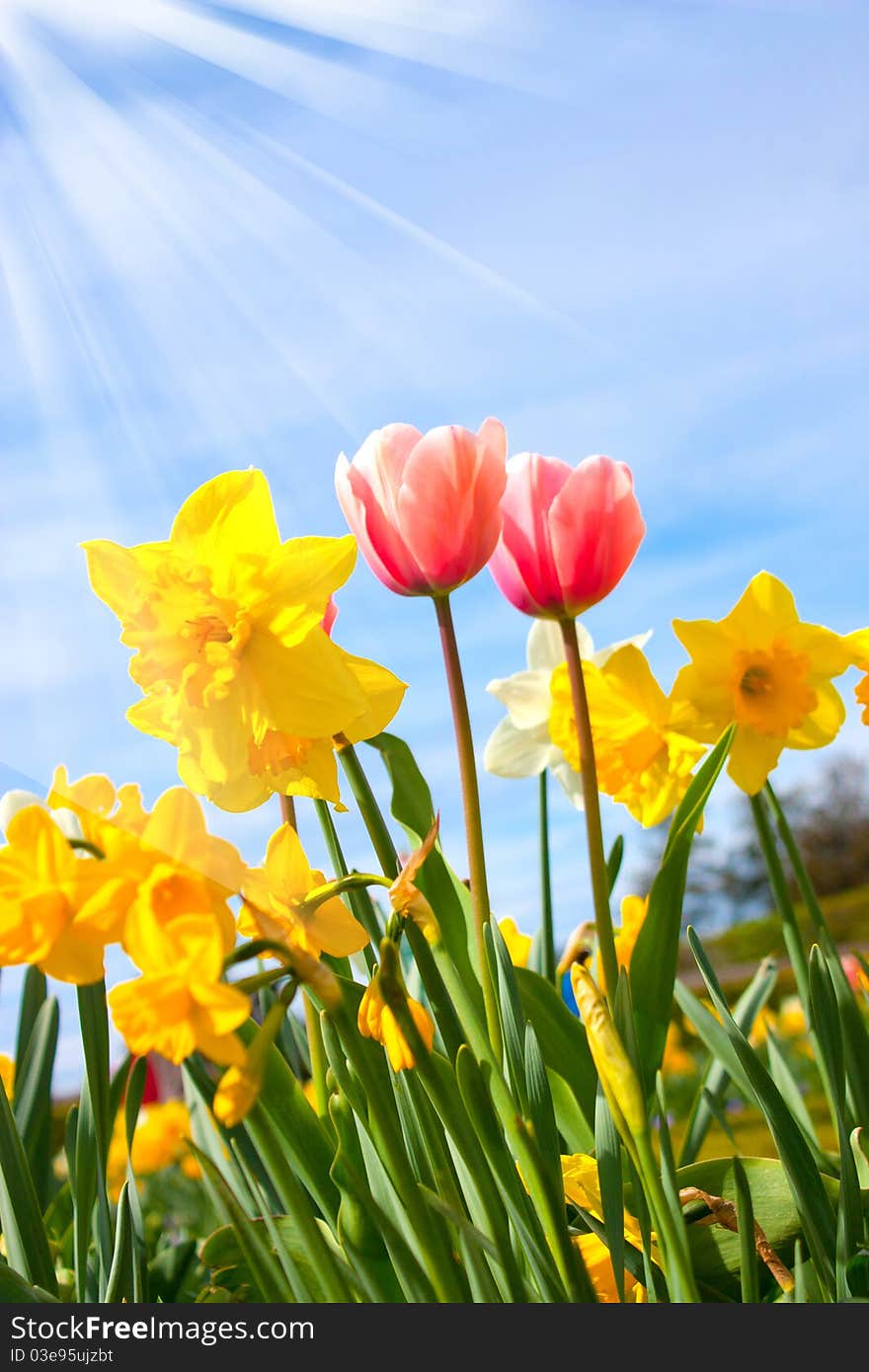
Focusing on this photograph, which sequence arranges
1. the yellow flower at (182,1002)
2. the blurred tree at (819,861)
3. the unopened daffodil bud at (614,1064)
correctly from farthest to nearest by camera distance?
the blurred tree at (819,861) → the unopened daffodil bud at (614,1064) → the yellow flower at (182,1002)

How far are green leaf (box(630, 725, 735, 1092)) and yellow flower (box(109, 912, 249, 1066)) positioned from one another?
43 cm

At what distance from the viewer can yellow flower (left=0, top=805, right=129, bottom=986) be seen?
11.5 inches

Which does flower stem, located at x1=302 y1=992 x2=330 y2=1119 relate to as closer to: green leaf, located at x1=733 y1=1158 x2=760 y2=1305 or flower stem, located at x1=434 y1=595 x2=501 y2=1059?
flower stem, located at x1=434 y1=595 x2=501 y2=1059

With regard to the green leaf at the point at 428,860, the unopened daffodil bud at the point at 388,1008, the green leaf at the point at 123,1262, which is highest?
the green leaf at the point at 428,860

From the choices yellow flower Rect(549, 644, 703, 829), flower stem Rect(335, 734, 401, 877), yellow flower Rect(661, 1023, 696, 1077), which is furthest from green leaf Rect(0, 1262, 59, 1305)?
yellow flower Rect(661, 1023, 696, 1077)

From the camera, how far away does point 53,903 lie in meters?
0.29

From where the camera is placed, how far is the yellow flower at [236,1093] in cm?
28

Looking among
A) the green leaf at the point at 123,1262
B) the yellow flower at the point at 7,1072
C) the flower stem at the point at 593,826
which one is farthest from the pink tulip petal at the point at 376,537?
the yellow flower at the point at 7,1072

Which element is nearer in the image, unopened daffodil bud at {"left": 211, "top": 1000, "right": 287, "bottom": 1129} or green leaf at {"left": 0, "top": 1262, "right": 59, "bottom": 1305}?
unopened daffodil bud at {"left": 211, "top": 1000, "right": 287, "bottom": 1129}

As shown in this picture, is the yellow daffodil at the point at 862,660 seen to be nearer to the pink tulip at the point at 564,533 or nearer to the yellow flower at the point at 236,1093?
the pink tulip at the point at 564,533

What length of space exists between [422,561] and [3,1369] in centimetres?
39

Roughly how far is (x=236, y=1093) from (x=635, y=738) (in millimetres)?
534

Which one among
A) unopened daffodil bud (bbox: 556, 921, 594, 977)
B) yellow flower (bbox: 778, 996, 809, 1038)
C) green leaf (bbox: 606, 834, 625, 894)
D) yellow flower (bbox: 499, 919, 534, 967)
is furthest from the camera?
yellow flower (bbox: 778, 996, 809, 1038)

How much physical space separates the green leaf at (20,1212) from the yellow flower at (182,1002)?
34cm
